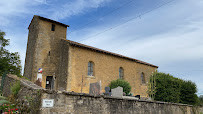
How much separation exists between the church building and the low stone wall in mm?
8596

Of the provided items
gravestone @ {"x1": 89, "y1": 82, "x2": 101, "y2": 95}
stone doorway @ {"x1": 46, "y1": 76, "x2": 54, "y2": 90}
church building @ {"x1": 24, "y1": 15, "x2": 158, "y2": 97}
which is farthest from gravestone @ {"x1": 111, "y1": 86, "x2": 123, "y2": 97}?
stone doorway @ {"x1": 46, "y1": 76, "x2": 54, "y2": 90}

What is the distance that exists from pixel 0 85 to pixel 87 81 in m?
9.41

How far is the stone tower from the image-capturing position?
1895 cm

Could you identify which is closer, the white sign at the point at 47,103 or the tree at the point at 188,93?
the white sign at the point at 47,103

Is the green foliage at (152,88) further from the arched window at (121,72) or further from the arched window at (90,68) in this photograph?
the arched window at (90,68)

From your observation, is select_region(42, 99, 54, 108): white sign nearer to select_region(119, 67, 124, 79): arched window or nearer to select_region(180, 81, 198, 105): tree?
select_region(180, 81, 198, 105): tree

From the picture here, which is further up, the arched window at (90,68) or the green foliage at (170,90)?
the arched window at (90,68)

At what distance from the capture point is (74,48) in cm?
1823

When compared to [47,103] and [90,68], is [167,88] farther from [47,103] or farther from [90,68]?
[47,103]

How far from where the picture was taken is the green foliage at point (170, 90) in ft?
52.3

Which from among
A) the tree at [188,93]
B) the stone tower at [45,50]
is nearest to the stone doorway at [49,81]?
the stone tower at [45,50]

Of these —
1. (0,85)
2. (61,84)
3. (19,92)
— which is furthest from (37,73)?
(19,92)

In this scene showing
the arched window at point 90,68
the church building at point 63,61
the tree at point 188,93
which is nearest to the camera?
the church building at point 63,61

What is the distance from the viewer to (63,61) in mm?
18547
